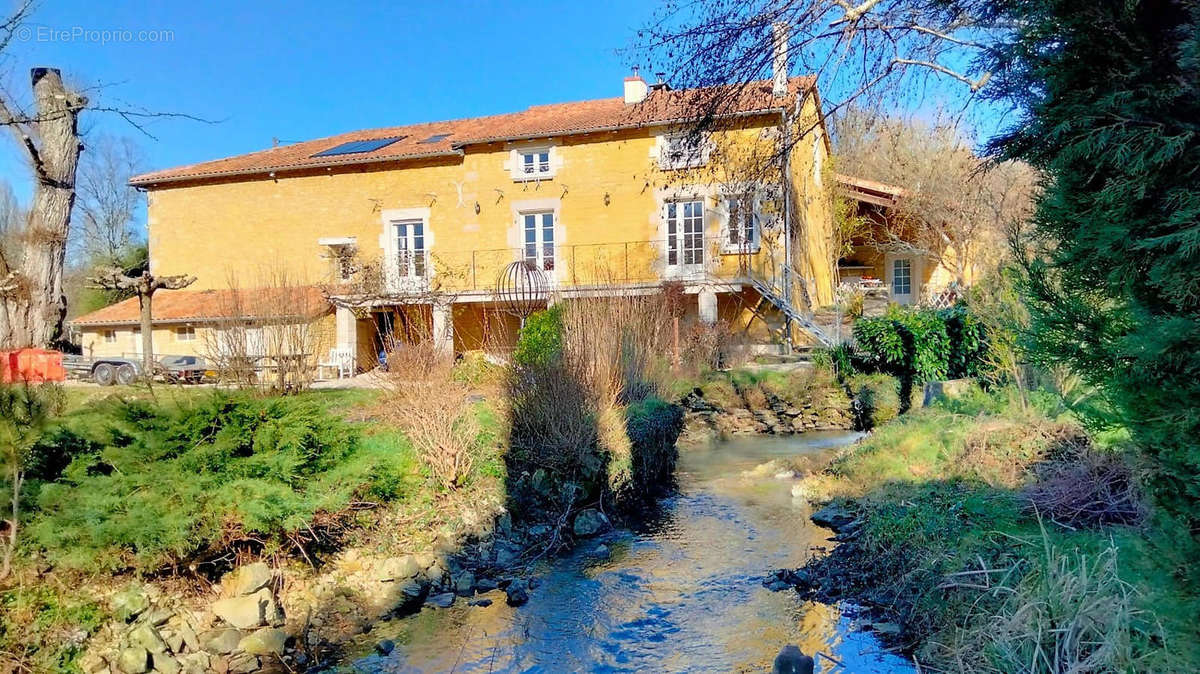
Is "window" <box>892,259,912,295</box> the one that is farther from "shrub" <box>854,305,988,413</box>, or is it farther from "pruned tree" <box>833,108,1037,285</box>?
"shrub" <box>854,305,988,413</box>

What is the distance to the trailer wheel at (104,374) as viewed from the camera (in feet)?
54.5

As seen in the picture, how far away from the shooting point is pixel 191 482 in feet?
17.4

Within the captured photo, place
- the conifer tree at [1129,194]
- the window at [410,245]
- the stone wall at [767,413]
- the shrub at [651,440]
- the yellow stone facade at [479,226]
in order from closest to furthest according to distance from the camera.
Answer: the conifer tree at [1129,194]
the shrub at [651,440]
the stone wall at [767,413]
the yellow stone facade at [479,226]
the window at [410,245]

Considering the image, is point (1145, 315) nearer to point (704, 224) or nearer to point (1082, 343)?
point (1082, 343)

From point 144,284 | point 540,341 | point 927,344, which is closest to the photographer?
point 540,341

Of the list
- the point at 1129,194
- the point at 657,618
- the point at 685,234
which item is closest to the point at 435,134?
the point at 685,234

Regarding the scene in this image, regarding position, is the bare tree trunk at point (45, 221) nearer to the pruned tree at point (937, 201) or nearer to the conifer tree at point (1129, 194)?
the conifer tree at point (1129, 194)

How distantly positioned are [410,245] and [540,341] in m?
13.3

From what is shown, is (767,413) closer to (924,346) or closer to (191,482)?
(924,346)

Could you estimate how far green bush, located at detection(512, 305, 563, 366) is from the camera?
866 cm

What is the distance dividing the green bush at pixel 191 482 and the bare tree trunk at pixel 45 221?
6.68 feet

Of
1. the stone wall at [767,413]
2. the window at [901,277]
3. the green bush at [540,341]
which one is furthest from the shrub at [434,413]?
the window at [901,277]

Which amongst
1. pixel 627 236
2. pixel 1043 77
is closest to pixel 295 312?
A: pixel 1043 77

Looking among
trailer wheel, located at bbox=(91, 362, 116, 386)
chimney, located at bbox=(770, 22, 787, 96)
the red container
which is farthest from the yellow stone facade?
chimney, located at bbox=(770, 22, 787, 96)
